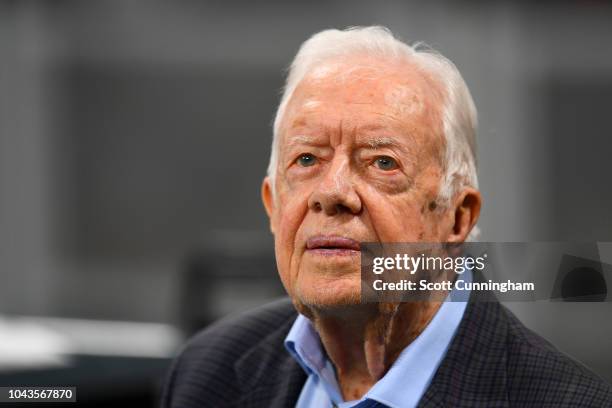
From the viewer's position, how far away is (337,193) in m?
2.10

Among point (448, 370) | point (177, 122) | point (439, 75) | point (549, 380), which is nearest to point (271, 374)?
point (448, 370)

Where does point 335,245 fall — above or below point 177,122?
Result: below

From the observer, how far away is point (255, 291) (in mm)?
4324

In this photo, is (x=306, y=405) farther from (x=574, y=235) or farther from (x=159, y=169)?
(x=159, y=169)

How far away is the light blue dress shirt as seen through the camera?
7.22ft

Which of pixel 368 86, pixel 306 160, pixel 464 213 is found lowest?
pixel 464 213

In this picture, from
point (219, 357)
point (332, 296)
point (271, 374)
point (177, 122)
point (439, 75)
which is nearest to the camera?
point (332, 296)

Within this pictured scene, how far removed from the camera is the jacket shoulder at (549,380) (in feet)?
6.82

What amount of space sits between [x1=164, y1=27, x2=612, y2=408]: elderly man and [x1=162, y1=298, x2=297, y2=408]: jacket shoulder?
30cm

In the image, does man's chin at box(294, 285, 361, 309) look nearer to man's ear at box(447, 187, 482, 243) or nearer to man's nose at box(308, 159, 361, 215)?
man's nose at box(308, 159, 361, 215)

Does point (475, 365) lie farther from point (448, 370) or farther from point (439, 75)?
point (439, 75)

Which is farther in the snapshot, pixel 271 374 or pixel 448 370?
pixel 271 374

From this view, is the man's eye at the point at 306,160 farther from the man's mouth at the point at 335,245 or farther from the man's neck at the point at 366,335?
the man's neck at the point at 366,335

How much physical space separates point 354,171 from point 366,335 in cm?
36
